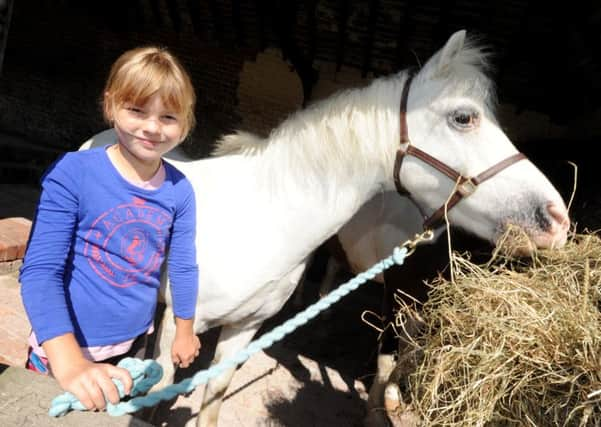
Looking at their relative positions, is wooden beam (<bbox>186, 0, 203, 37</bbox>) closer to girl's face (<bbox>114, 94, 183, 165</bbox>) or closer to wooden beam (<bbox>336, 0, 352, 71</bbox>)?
wooden beam (<bbox>336, 0, 352, 71</bbox>)

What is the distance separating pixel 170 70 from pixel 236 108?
16.0 ft

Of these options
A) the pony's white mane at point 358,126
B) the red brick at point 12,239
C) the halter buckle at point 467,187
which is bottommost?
the red brick at point 12,239

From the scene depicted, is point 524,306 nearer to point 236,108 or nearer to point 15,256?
point 15,256

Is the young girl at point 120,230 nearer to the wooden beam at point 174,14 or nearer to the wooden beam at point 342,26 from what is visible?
the wooden beam at point 342,26

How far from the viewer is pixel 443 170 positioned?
1.49 metres

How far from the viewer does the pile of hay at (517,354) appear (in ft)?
3.13

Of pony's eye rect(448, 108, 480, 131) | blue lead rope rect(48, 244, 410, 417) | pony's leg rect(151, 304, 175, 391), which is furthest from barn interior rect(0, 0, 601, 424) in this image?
blue lead rope rect(48, 244, 410, 417)

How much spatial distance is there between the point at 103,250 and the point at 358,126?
970 mm

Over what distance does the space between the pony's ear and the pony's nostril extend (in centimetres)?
60

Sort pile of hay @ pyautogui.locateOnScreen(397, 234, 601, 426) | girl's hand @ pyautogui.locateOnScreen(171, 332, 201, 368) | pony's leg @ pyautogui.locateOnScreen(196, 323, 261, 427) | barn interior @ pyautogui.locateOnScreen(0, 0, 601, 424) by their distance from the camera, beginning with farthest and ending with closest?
1. barn interior @ pyautogui.locateOnScreen(0, 0, 601, 424)
2. pony's leg @ pyautogui.locateOnScreen(196, 323, 261, 427)
3. girl's hand @ pyautogui.locateOnScreen(171, 332, 201, 368)
4. pile of hay @ pyautogui.locateOnScreen(397, 234, 601, 426)

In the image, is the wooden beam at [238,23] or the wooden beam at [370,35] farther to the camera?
the wooden beam at [238,23]

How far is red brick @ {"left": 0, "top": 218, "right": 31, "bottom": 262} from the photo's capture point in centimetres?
290

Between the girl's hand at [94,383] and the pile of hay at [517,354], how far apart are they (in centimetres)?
77

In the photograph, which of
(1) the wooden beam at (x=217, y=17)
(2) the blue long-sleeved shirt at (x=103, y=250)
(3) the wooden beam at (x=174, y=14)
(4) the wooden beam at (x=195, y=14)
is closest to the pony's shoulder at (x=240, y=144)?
(2) the blue long-sleeved shirt at (x=103, y=250)
